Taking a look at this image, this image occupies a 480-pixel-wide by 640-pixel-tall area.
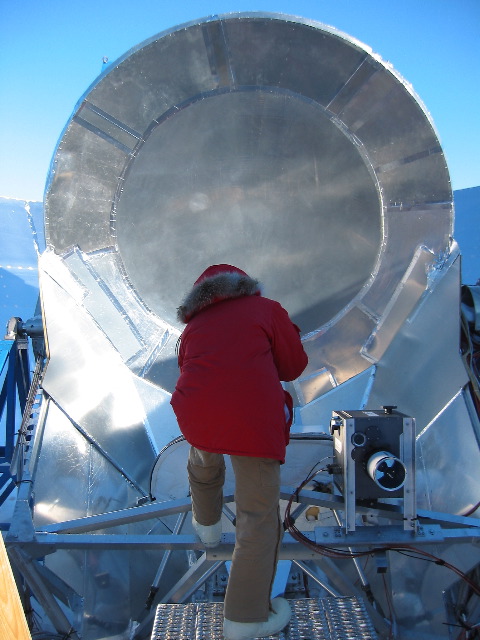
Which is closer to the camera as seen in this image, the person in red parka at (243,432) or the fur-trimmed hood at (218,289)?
the person in red parka at (243,432)

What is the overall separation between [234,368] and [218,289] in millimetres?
403

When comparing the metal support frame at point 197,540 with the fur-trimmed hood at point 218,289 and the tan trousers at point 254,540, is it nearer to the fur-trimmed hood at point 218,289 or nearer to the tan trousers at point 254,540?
the tan trousers at point 254,540

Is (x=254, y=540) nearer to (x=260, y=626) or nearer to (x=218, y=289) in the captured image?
(x=260, y=626)

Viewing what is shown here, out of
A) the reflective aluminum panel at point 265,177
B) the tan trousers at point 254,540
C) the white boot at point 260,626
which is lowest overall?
the white boot at point 260,626

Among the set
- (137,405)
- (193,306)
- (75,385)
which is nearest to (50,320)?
(75,385)

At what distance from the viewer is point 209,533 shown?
2.35m

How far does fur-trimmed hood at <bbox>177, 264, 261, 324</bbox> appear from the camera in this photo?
2336 mm

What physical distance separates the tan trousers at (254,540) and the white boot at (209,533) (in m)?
0.28

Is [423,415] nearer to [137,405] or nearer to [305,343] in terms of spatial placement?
[305,343]

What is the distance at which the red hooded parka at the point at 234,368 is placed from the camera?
2.06 meters

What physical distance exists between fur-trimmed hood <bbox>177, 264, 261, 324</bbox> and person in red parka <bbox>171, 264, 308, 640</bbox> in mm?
22

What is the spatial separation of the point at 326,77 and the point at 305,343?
1.76 meters

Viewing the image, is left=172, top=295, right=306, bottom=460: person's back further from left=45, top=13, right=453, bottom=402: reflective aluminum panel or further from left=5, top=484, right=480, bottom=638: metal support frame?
left=45, top=13, right=453, bottom=402: reflective aluminum panel

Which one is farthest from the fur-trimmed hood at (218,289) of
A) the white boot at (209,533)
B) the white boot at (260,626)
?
the white boot at (260,626)
